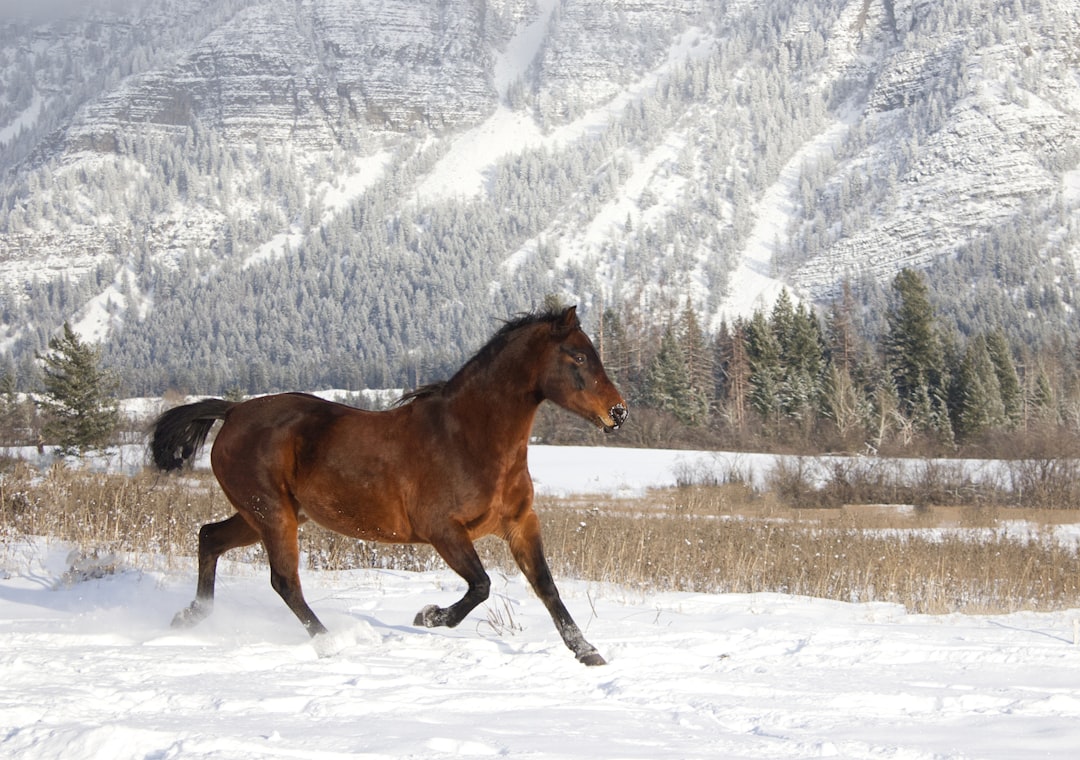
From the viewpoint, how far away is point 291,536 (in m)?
6.83

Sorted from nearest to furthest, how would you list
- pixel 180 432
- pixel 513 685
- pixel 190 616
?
1. pixel 513 685
2. pixel 190 616
3. pixel 180 432

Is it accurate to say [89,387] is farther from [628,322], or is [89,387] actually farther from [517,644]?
[628,322]

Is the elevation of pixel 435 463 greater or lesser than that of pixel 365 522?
greater

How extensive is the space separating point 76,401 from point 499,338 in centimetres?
4734

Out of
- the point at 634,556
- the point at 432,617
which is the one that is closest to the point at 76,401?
the point at 634,556

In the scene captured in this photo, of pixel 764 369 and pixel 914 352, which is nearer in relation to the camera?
pixel 914 352

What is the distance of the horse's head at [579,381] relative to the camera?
6020 millimetres

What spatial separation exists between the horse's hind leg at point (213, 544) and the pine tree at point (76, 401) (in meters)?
43.9

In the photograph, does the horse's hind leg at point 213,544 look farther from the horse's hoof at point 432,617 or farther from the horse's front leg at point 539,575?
the horse's front leg at point 539,575

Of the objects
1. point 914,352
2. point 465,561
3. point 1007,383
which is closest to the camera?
point 465,561

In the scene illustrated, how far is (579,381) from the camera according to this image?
6121 mm

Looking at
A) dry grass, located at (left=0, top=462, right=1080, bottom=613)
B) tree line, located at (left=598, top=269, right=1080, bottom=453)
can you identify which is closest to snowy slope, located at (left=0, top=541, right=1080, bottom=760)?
dry grass, located at (left=0, top=462, right=1080, bottom=613)

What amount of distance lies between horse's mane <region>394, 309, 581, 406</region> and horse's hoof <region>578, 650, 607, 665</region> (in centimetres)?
174

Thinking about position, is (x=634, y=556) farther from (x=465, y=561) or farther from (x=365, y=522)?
(x=465, y=561)
